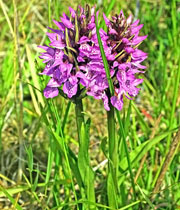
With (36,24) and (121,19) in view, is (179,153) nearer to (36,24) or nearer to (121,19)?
(121,19)

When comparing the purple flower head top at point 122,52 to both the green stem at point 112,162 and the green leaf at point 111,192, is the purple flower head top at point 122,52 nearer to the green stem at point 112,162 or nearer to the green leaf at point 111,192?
the green stem at point 112,162

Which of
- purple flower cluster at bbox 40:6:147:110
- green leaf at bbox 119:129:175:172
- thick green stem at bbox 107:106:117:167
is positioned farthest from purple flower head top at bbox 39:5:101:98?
green leaf at bbox 119:129:175:172

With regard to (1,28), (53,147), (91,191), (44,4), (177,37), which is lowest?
(91,191)

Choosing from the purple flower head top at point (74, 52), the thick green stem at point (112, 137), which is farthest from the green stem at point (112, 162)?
the purple flower head top at point (74, 52)

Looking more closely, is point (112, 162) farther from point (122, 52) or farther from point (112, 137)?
point (122, 52)

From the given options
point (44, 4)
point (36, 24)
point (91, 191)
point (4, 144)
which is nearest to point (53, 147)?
point (91, 191)

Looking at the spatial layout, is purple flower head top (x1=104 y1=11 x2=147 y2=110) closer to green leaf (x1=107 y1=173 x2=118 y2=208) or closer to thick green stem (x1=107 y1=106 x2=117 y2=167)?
thick green stem (x1=107 y1=106 x2=117 y2=167)
